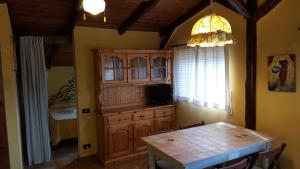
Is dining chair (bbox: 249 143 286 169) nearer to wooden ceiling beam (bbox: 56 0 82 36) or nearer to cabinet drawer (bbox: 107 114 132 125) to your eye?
cabinet drawer (bbox: 107 114 132 125)

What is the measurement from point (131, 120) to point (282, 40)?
247 centimetres

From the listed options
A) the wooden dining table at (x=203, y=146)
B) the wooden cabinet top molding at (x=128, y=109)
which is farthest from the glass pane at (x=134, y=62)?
the wooden dining table at (x=203, y=146)

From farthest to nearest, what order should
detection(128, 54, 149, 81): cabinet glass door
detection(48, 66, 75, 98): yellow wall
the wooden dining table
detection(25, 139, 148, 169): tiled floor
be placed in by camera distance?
detection(48, 66, 75, 98): yellow wall → detection(128, 54, 149, 81): cabinet glass door → detection(25, 139, 148, 169): tiled floor → the wooden dining table

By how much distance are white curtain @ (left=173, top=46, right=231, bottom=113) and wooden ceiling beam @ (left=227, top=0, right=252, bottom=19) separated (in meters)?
0.56

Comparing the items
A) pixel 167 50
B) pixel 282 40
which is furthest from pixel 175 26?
pixel 282 40

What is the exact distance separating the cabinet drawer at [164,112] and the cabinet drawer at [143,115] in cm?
11

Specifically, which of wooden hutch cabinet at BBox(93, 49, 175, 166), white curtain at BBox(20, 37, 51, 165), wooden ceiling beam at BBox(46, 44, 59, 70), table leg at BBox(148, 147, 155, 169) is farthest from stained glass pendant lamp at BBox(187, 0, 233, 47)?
wooden ceiling beam at BBox(46, 44, 59, 70)

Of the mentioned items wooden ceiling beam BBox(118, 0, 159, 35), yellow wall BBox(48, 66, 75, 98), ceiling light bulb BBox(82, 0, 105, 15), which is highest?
wooden ceiling beam BBox(118, 0, 159, 35)

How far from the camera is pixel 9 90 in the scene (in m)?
2.80

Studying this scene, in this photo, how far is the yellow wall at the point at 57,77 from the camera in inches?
238

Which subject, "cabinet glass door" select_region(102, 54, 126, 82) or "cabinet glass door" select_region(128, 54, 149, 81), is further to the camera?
"cabinet glass door" select_region(128, 54, 149, 81)

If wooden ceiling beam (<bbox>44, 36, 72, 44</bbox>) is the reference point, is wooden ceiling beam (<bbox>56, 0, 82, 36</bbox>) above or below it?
above

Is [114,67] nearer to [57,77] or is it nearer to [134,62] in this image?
[134,62]

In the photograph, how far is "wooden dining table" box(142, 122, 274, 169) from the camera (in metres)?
2.10
